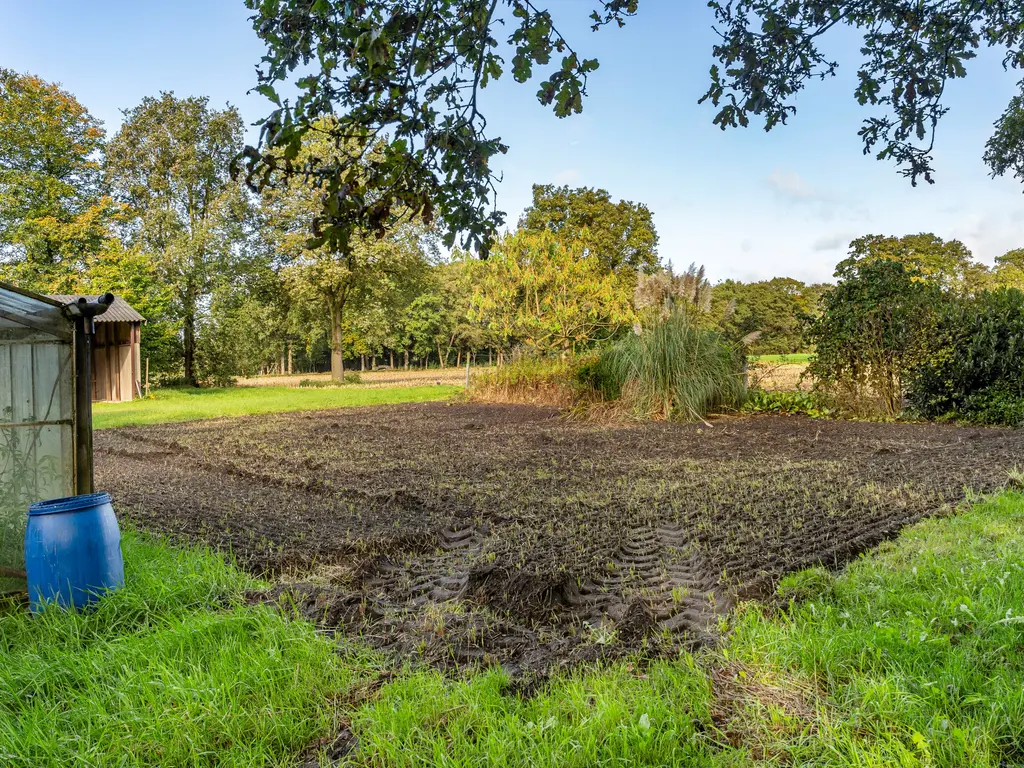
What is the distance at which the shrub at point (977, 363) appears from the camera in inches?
348

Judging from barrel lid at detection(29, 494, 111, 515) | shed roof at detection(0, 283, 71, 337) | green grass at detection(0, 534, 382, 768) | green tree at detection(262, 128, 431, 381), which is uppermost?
green tree at detection(262, 128, 431, 381)

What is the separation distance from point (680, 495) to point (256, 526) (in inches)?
128

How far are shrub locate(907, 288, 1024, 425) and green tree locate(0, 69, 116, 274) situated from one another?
23.7m

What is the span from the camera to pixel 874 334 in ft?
33.0

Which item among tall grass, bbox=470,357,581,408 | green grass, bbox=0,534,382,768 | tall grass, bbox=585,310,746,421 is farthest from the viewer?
tall grass, bbox=470,357,581,408

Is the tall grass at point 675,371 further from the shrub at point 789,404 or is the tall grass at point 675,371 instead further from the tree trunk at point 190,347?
the tree trunk at point 190,347

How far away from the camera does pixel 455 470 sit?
6508 mm

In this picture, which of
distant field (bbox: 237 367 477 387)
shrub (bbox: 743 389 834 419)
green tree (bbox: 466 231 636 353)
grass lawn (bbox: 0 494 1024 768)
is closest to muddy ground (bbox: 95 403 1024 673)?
grass lawn (bbox: 0 494 1024 768)

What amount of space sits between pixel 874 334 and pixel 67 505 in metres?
10.8

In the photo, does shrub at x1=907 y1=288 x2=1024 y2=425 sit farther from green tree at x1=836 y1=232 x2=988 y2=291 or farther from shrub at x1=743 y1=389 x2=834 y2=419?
green tree at x1=836 y1=232 x2=988 y2=291

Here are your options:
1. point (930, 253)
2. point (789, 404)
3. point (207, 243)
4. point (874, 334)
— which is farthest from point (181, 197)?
point (930, 253)

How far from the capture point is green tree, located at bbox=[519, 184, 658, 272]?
27.6 meters

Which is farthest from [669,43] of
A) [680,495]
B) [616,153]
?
[680,495]

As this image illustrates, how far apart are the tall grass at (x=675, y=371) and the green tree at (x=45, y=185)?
19.4 m
